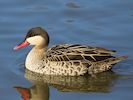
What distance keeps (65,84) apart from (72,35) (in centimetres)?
197

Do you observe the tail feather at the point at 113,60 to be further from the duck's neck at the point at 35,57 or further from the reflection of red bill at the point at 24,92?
the reflection of red bill at the point at 24,92

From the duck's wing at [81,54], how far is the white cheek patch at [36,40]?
36 centimetres

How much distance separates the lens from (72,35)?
42.2 ft

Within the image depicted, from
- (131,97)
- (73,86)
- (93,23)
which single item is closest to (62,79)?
(73,86)

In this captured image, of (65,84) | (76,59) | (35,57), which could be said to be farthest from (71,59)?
(35,57)

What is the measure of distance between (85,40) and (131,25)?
48.8 inches

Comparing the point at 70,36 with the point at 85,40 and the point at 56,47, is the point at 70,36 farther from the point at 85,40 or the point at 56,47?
the point at 56,47

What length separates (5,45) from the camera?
40.7 feet

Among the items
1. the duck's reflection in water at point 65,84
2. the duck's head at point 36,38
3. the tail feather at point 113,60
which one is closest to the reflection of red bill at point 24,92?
the duck's reflection in water at point 65,84

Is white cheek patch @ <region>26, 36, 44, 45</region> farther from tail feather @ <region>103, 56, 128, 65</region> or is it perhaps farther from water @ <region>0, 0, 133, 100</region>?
tail feather @ <region>103, 56, 128, 65</region>

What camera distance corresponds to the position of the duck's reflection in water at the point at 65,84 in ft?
35.7

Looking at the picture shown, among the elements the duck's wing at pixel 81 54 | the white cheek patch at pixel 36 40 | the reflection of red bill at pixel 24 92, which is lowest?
the reflection of red bill at pixel 24 92

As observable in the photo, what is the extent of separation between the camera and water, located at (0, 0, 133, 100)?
10836 mm

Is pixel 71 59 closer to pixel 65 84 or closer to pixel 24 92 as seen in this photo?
pixel 65 84
